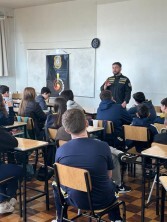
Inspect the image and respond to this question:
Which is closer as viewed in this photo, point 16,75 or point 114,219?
point 114,219

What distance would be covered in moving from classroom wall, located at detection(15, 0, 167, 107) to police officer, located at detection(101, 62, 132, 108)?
25.2 inches

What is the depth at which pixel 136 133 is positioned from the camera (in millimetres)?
4109

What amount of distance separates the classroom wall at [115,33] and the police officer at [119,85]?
64 cm

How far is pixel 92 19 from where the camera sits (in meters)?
7.86

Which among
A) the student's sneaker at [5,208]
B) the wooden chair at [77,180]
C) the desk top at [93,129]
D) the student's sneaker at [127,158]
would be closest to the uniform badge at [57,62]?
the desk top at [93,129]

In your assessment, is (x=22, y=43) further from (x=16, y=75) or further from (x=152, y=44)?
(x=152, y=44)

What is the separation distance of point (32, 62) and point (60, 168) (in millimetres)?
7194

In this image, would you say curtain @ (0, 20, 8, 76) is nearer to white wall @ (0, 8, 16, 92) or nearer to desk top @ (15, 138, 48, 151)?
white wall @ (0, 8, 16, 92)

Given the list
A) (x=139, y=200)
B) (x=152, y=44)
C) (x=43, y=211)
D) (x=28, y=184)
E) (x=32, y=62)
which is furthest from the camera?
(x=32, y=62)

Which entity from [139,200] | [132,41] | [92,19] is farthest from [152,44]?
[139,200]

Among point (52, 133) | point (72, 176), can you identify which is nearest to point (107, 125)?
point (52, 133)

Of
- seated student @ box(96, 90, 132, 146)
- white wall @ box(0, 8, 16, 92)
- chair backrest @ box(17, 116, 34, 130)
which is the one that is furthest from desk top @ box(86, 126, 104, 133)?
white wall @ box(0, 8, 16, 92)

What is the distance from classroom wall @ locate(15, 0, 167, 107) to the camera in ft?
22.2

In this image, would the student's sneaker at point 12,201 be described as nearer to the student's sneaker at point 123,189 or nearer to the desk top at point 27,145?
the desk top at point 27,145
